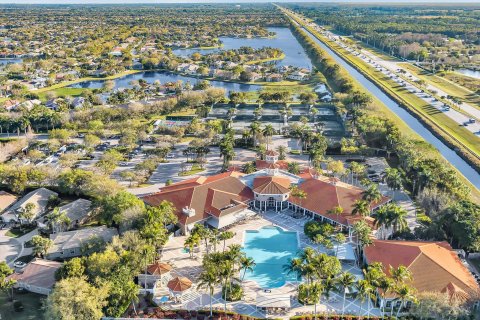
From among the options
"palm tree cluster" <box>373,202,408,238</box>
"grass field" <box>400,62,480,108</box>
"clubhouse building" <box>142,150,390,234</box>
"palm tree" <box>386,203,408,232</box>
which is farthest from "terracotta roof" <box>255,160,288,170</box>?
"grass field" <box>400,62,480,108</box>

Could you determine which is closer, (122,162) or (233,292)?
(233,292)

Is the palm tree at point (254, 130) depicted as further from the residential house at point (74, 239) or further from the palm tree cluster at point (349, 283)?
the palm tree cluster at point (349, 283)

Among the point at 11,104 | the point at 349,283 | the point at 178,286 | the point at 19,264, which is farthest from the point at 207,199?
the point at 11,104

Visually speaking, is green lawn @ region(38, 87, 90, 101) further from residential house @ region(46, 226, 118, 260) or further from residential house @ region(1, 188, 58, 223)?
residential house @ region(46, 226, 118, 260)

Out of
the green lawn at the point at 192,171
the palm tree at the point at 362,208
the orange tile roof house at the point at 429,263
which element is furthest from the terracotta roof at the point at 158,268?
the green lawn at the point at 192,171

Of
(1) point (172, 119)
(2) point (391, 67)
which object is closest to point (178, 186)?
(1) point (172, 119)

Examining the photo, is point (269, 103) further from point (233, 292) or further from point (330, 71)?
point (233, 292)
